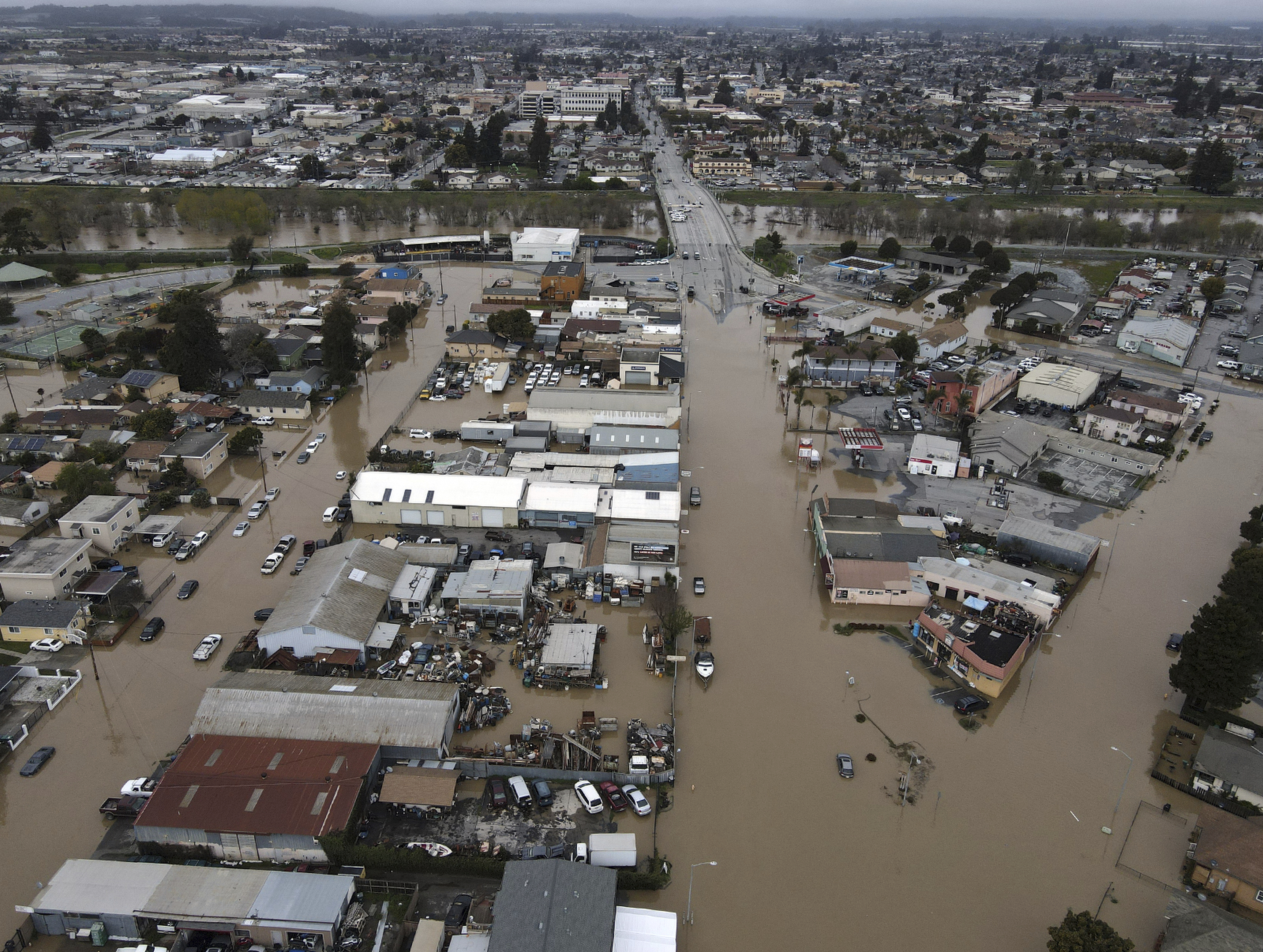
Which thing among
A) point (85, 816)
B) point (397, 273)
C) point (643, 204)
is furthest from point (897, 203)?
A: point (85, 816)

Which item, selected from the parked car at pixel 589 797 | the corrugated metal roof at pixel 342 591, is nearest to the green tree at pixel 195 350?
the corrugated metal roof at pixel 342 591

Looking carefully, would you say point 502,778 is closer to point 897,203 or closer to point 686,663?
point 686,663

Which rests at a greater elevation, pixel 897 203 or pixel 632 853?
pixel 897 203

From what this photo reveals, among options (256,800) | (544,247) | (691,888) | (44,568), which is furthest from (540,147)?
(691,888)

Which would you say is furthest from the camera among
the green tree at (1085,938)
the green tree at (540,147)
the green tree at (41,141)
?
the green tree at (41,141)

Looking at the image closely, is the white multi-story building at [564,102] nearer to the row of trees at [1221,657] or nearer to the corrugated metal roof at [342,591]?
the corrugated metal roof at [342,591]

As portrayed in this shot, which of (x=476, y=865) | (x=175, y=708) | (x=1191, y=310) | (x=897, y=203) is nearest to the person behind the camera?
(x=476, y=865)

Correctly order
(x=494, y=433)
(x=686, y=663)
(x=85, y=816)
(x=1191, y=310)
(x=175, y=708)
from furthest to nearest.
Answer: (x=1191, y=310)
(x=494, y=433)
(x=686, y=663)
(x=175, y=708)
(x=85, y=816)
